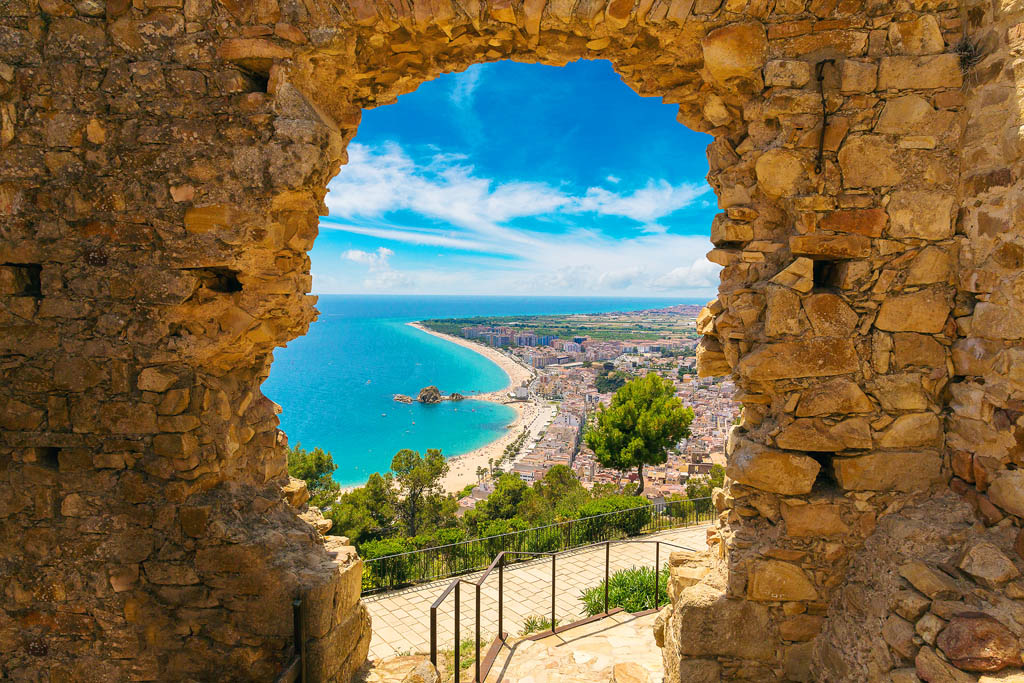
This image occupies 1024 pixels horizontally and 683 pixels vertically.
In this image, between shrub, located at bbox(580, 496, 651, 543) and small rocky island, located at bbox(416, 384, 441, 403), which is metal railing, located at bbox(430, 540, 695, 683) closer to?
shrub, located at bbox(580, 496, 651, 543)

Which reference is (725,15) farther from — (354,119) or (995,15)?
(354,119)

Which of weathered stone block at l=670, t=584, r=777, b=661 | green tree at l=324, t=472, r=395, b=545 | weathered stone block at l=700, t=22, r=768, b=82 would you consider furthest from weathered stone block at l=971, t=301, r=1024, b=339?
green tree at l=324, t=472, r=395, b=545

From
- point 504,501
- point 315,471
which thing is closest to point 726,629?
point 504,501

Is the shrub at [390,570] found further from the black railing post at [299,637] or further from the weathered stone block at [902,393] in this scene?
the weathered stone block at [902,393]

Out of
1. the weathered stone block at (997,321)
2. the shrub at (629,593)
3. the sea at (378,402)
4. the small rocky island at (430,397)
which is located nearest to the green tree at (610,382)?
the sea at (378,402)

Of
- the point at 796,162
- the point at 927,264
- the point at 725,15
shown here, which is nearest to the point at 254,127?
the point at 725,15

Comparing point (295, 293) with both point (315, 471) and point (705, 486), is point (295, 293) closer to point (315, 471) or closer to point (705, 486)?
point (705, 486)
